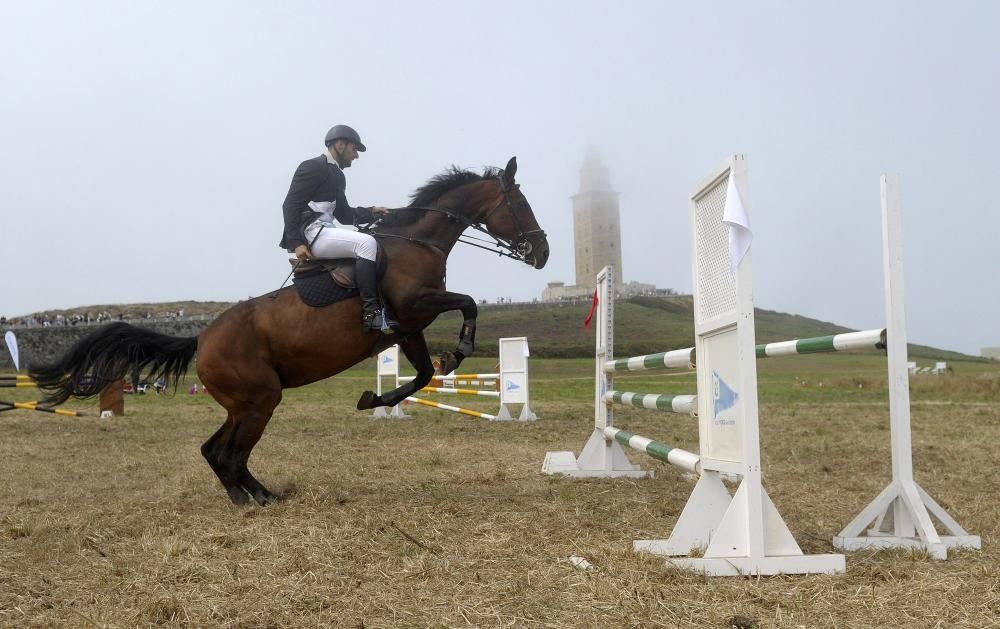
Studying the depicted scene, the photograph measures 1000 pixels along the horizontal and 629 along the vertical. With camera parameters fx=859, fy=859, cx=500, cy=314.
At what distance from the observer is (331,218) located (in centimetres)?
608

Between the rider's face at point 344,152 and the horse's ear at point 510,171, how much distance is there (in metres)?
1.10

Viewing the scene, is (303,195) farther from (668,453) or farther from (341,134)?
(668,453)

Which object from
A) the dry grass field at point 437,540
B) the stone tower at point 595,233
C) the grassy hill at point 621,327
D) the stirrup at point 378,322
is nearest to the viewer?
the dry grass field at point 437,540

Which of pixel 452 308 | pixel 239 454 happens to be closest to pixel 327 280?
pixel 452 308

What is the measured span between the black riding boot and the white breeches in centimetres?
7

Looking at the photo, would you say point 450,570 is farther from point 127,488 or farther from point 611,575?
point 127,488

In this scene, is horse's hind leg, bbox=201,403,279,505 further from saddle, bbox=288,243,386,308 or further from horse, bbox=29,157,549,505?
saddle, bbox=288,243,386,308

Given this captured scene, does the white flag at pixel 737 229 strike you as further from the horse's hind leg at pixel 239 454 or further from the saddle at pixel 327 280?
the horse's hind leg at pixel 239 454

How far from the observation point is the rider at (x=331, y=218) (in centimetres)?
563

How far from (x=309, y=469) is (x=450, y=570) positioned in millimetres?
4420

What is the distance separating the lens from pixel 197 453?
9.34 meters

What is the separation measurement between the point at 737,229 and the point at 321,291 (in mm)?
3130

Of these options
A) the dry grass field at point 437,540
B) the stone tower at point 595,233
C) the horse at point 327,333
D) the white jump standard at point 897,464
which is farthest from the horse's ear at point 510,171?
the stone tower at point 595,233

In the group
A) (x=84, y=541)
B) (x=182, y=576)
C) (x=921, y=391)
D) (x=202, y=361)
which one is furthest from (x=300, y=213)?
(x=921, y=391)
